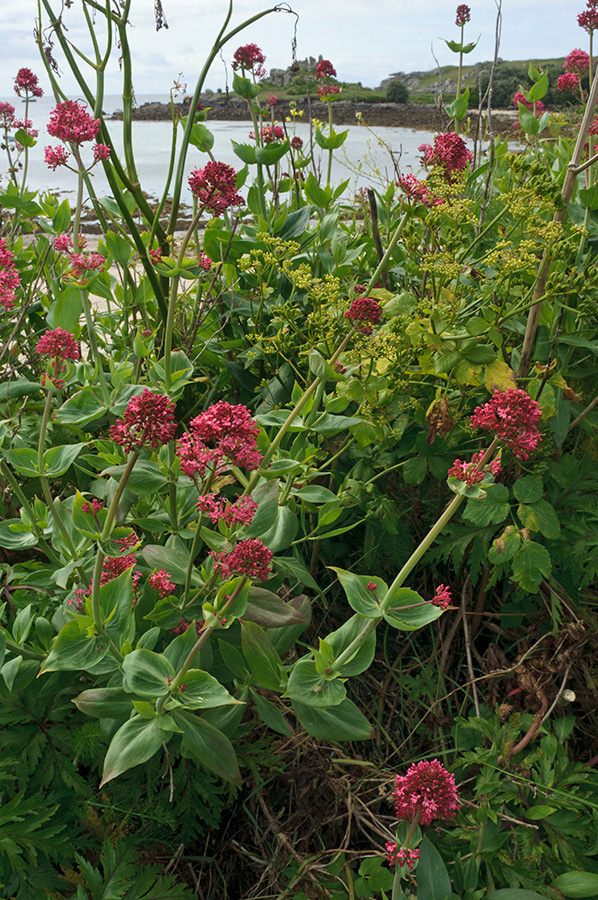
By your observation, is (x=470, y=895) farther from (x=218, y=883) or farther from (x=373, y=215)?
(x=373, y=215)

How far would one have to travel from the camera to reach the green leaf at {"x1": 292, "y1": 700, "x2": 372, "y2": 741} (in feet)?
4.14

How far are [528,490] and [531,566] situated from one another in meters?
0.20

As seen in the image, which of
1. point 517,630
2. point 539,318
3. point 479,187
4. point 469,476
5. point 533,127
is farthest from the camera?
point 479,187

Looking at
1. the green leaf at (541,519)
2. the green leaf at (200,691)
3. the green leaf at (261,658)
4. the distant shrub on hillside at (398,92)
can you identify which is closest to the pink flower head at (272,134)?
→ the green leaf at (541,519)

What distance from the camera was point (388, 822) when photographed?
1.55m

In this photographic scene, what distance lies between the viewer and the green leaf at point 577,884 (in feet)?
4.08

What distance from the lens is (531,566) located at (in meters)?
1.59

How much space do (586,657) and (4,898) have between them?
1551mm

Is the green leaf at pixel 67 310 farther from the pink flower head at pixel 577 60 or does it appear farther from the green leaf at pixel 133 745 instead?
the pink flower head at pixel 577 60

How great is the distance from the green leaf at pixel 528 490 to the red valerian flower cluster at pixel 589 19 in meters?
2.00

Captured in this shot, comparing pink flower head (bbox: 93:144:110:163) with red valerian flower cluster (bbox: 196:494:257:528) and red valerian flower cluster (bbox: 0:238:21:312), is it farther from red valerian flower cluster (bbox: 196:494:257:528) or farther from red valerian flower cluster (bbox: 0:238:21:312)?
red valerian flower cluster (bbox: 196:494:257:528)

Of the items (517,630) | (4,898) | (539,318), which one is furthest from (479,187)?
(4,898)

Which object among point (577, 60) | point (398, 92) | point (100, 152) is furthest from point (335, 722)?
point (398, 92)

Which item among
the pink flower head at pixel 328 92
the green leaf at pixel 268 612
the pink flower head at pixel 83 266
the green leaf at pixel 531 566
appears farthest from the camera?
the pink flower head at pixel 328 92
